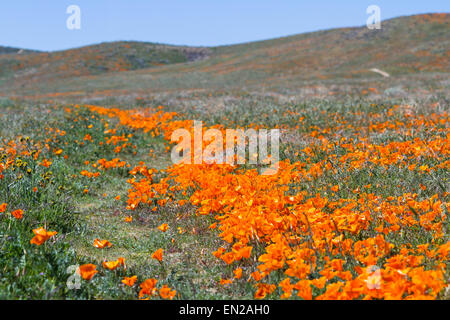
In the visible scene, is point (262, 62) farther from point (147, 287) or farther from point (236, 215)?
point (147, 287)

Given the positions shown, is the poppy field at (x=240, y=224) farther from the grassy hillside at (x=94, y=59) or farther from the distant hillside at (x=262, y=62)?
the grassy hillside at (x=94, y=59)

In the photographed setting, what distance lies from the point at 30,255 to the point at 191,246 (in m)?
2.05

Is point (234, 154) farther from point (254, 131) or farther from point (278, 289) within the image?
point (278, 289)

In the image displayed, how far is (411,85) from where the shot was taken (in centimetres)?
2031

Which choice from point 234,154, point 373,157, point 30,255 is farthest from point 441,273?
point 234,154

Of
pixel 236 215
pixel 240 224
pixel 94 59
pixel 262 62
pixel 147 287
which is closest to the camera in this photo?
pixel 147 287

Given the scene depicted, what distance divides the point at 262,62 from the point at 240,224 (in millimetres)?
46360

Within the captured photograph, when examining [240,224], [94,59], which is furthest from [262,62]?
[240,224]

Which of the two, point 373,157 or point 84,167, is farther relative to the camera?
point 84,167

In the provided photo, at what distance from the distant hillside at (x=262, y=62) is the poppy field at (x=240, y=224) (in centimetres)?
2181

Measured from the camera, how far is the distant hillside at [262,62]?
117 feet

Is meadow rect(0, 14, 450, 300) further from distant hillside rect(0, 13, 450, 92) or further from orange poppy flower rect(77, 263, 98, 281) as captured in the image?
distant hillside rect(0, 13, 450, 92)

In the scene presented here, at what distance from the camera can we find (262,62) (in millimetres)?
48594

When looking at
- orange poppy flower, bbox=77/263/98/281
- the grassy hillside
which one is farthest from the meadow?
the grassy hillside
